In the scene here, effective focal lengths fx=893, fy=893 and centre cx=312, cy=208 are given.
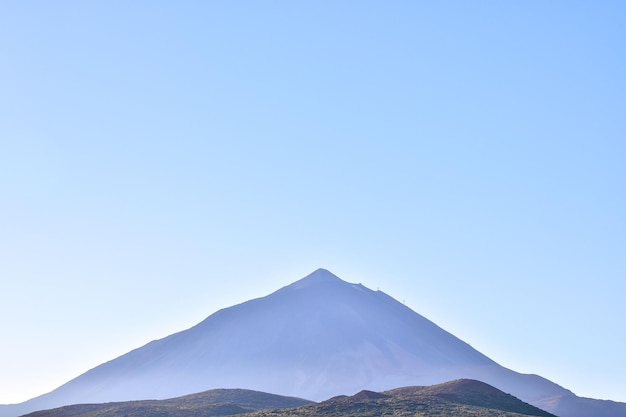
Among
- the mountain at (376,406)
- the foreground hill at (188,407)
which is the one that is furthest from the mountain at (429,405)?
the foreground hill at (188,407)

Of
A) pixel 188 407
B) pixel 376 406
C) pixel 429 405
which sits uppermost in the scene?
pixel 188 407

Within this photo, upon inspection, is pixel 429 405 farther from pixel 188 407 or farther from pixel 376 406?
pixel 188 407

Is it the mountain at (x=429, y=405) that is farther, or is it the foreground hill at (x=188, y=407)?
the foreground hill at (x=188, y=407)

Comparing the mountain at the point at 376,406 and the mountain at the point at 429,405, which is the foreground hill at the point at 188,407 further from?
the mountain at the point at 429,405

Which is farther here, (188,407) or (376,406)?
(188,407)

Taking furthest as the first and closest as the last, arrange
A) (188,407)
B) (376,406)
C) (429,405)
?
1. (188,407)
2. (376,406)
3. (429,405)

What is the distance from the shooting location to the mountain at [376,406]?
86.2m

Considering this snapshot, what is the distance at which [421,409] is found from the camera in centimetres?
8688

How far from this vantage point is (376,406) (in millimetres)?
89438

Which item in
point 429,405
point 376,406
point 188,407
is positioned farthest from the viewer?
point 188,407

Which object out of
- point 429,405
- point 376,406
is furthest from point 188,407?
point 429,405

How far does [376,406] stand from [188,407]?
3025cm

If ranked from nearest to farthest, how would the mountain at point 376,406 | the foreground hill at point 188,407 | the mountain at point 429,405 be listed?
the mountain at point 429,405 < the mountain at point 376,406 < the foreground hill at point 188,407

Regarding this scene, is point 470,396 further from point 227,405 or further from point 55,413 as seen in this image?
point 55,413
